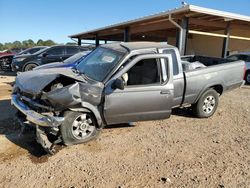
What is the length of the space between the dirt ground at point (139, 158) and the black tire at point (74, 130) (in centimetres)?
12

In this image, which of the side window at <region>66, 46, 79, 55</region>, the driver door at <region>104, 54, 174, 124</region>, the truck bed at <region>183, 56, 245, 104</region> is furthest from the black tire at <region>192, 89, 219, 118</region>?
the side window at <region>66, 46, 79, 55</region>

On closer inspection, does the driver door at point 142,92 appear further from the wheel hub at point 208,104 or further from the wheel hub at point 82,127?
the wheel hub at point 208,104

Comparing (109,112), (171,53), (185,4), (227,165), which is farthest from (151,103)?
(185,4)

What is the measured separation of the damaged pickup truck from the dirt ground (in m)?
0.36

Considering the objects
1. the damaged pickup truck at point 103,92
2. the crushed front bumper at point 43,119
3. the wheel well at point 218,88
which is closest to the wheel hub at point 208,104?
the wheel well at point 218,88

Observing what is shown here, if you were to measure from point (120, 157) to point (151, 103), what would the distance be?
134cm

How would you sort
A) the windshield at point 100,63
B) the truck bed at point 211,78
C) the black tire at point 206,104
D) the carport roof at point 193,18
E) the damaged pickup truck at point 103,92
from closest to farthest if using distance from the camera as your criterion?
1. the damaged pickup truck at point 103,92
2. the windshield at point 100,63
3. the truck bed at point 211,78
4. the black tire at point 206,104
5. the carport roof at point 193,18

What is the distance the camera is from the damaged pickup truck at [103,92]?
14.3ft

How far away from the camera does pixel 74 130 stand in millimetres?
4574

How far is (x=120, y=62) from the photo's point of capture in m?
4.93

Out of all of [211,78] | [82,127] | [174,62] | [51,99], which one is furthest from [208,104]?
[51,99]

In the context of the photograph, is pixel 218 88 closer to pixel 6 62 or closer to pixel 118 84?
pixel 118 84

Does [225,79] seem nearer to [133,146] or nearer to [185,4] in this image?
[133,146]

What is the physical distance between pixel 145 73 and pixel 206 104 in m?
2.12
